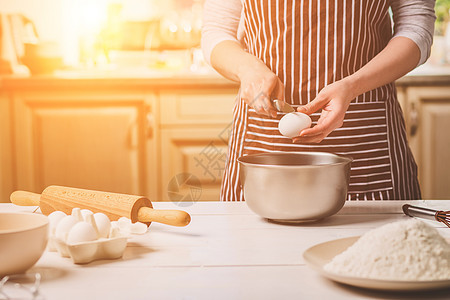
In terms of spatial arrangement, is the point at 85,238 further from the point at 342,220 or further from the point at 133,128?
the point at 133,128

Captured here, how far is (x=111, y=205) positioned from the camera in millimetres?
983

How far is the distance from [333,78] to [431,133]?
1.26m

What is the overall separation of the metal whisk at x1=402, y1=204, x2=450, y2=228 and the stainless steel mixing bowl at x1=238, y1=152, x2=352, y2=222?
0.13 meters

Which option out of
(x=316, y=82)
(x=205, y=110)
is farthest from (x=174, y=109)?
(x=316, y=82)

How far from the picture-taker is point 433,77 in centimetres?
246

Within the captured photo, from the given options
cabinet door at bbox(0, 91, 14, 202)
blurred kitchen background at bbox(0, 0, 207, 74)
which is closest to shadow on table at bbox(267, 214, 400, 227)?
cabinet door at bbox(0, 91, 14, 202)

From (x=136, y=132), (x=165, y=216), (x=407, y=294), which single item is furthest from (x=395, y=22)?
(x=136, y=132)

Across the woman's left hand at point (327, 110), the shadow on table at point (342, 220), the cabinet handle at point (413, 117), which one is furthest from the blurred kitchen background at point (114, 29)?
the shadow on table at point (342, 220)

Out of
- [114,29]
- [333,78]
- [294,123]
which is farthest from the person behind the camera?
[114,29]

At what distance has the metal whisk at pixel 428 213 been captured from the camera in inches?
37.7

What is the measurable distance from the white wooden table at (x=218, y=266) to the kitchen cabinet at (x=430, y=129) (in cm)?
154

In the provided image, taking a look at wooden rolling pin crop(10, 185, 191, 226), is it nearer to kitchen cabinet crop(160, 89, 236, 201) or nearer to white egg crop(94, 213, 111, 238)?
white egg crop(94, 213, 111, 238)

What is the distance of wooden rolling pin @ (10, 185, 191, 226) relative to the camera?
3.02 ft

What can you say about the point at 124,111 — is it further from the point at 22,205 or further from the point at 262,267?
the point at 262,267
